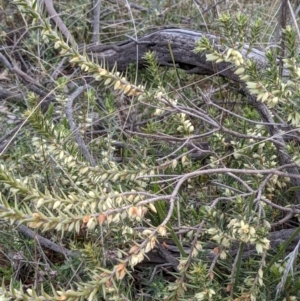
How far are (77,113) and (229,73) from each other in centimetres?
59

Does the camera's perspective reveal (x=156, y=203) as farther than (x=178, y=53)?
No

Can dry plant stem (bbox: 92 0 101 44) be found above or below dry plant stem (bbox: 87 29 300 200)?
below

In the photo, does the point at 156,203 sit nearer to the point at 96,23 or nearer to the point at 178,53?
the point at 178,53

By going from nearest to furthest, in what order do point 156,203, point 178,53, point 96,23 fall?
point 156,203 → point 178,53 → point 96,23

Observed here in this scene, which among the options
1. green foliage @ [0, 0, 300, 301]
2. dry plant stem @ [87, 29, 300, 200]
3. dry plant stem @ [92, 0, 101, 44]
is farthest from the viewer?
dry plant stem @ [92, 0, 101, 44]

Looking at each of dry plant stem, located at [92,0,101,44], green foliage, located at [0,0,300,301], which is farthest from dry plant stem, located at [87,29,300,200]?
dry plant stem, located at [92,0,101,44]

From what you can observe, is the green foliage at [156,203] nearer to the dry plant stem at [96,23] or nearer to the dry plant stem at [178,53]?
the dry plant stem at [178,53]

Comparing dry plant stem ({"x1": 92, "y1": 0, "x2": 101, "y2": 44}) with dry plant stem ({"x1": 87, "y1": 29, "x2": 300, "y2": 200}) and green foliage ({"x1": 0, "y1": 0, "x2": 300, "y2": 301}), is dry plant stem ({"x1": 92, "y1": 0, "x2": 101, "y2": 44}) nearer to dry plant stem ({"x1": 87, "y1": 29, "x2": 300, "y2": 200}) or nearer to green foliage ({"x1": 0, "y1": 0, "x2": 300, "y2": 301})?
dry plant stem ({"x1": 87, "y1": 29, "x2": 300, "y2": 200})

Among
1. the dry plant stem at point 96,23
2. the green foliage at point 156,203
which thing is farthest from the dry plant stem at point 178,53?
the dry plant stem at point 96,23

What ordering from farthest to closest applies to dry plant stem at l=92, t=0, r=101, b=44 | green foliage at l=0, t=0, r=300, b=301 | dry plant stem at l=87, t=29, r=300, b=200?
dry plant stem at l=92, t=0, r=101, b=44
dry plant stem at l=87, t=29, r=300, b=200
green foliage at l=0, t=0, r=300, b=301

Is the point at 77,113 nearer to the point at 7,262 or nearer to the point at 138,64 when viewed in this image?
the point at 138,64

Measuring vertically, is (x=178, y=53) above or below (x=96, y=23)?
above

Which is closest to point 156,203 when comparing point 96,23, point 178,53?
point 178,53

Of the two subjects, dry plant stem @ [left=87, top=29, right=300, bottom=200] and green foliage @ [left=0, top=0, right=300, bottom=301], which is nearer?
green foliage @ [left=0, top=0, right=300, bottom=301]
